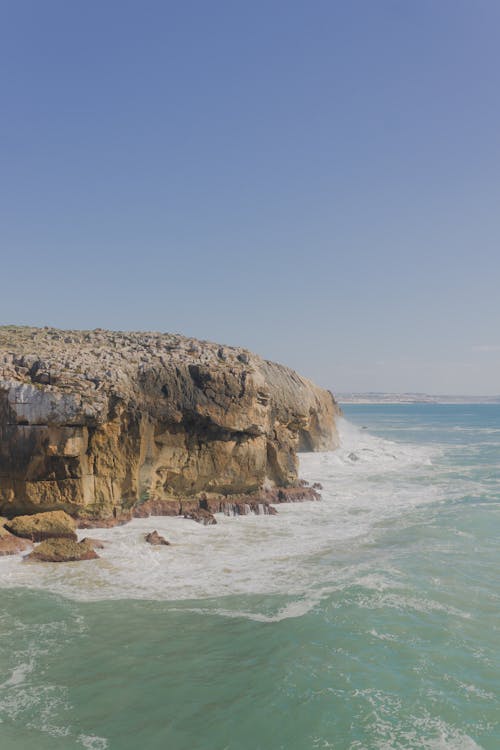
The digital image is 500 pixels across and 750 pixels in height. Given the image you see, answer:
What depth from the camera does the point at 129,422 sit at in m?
25.7

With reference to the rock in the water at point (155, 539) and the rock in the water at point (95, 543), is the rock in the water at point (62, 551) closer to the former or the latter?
the rock in the water at point (95, 543)

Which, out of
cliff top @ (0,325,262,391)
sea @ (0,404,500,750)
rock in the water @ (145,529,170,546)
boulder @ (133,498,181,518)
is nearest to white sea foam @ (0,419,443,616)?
sea @ (0,404,500,750)

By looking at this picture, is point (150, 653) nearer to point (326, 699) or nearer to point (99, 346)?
point (326, 699)

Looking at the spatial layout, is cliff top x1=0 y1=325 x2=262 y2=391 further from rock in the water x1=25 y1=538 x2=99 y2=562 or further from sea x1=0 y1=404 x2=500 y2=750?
sea x1=0 y1=404 x2=500 y2=750

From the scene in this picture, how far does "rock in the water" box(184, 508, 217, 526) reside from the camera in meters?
25.4

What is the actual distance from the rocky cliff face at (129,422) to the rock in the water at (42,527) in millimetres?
1624

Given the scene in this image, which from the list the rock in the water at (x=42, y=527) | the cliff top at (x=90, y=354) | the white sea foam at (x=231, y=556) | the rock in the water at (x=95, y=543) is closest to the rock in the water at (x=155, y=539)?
the white sea foam at (x=231, y=556)

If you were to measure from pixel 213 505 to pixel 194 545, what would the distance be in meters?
5.92

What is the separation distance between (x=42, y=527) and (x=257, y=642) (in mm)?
11101

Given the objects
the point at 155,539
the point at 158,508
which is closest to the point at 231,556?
the point at 155,539

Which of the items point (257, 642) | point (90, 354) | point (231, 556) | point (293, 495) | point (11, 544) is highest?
point (90, 354)

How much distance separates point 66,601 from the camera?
51.6ft

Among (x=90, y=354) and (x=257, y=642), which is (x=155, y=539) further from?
(x=90, y=354)

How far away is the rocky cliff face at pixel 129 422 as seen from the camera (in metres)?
23.1
